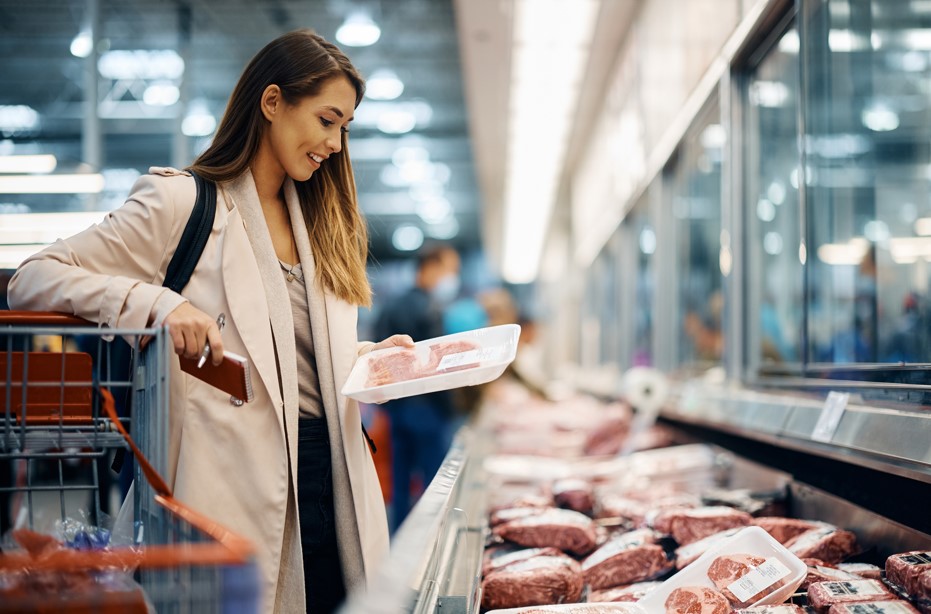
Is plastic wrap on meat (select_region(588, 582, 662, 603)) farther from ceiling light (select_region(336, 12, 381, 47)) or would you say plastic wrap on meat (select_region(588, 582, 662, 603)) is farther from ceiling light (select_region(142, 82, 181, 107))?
ceiling light (select_region(142, 82, 181, 107))

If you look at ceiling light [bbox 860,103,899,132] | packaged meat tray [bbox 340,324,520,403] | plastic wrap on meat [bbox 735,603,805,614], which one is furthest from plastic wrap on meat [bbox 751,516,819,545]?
ceiling light [bbox 860,103,899,132]

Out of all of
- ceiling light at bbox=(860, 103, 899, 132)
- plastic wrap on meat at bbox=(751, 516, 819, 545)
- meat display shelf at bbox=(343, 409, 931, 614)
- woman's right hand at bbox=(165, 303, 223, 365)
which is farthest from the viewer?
ceiling light at bbox=(860, 103, 899, 132)

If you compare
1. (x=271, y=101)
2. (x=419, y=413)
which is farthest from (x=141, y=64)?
(x=271, y=101)

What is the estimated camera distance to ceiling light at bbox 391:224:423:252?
29.2 m

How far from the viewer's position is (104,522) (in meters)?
1.71

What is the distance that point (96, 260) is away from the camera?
1721mm

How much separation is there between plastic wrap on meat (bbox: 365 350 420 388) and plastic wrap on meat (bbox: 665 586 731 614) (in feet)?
2.28

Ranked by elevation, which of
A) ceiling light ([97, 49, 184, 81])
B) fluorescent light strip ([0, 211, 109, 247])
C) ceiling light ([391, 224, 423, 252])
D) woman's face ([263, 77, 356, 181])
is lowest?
woman's face ([263, 77, 356, 181])

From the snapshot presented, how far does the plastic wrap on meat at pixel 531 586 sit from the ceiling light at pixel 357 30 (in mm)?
8690

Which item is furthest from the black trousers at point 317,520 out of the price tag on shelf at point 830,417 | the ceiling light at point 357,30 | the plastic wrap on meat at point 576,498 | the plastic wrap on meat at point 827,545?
the ceiling light at point 357,30

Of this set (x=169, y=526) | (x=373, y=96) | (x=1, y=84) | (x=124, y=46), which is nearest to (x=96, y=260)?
(x=169, y=526)

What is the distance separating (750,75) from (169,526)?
4.15 metres

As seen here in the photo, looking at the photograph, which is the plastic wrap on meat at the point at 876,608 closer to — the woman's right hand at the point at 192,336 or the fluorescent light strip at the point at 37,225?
the woman's right hand at the point at 192,336

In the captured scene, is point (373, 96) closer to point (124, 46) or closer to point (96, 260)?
point (124, 46)
